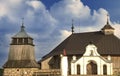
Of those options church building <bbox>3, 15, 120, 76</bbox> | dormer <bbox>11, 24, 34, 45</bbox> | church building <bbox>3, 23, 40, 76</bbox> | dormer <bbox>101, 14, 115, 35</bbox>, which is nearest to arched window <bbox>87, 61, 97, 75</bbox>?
church building <bbox>3, 15, 120, 76</bbox>

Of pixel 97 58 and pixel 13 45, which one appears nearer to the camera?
pixel 97 58

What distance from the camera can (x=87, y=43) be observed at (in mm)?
68562

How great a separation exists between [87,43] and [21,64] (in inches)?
514

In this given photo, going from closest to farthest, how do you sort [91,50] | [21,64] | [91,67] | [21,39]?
[91,50], [91,67], [21,64], [21,39]

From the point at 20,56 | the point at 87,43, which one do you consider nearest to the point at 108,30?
the point at 87,43

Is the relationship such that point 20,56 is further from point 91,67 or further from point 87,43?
point 91,67

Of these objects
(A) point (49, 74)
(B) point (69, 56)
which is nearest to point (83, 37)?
(B) point (69, 56)

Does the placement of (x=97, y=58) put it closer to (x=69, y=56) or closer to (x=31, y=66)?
(x=69, y=56)

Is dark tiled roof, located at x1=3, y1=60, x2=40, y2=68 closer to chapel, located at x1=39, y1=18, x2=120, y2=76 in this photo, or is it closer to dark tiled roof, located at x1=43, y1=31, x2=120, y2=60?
chapel, located at x1=39, y1=18, x2=120, y2=76

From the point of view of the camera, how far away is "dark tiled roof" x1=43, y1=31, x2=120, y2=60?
65725 mm

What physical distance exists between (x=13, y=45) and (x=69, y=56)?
1143cm

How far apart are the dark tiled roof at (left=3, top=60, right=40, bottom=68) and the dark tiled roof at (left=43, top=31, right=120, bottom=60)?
4.26m

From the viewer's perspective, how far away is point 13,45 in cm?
6969

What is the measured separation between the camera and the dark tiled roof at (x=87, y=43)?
65725 mm
